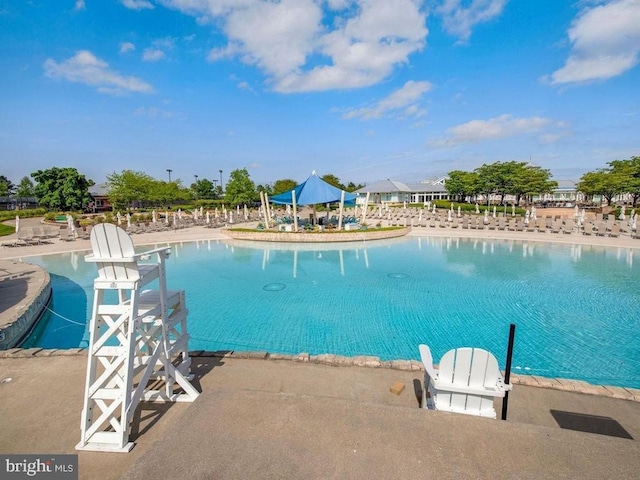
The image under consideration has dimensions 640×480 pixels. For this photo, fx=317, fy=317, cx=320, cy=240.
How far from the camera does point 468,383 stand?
2711 millimetres

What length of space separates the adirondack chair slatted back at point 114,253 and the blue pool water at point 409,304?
3.53 m

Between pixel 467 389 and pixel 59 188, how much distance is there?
167ft

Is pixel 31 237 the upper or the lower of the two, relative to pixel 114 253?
lower

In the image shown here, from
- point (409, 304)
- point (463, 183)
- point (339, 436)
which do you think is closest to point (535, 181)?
A: point (463, 183)

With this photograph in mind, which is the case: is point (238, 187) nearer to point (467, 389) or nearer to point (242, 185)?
point (242, 185)

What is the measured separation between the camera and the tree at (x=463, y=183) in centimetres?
4647

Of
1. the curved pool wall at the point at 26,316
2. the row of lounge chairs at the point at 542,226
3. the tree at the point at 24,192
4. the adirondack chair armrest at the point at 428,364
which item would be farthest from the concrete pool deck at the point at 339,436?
the tree at the point at 24,192

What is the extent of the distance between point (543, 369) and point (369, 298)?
13.5 feet

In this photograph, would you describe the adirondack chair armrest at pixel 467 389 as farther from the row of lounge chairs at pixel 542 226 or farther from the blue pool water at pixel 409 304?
the row of lounge chairs at pixel 542 226

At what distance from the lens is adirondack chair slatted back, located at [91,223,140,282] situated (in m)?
2.67

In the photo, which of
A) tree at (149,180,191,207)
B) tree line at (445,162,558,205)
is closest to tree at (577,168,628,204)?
tree line at (445,162,558,205)

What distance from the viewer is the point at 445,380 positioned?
274 centimetres

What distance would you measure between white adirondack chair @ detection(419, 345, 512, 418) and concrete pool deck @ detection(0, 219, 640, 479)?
30 cm

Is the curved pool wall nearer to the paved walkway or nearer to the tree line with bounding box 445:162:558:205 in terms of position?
the paved walkway
